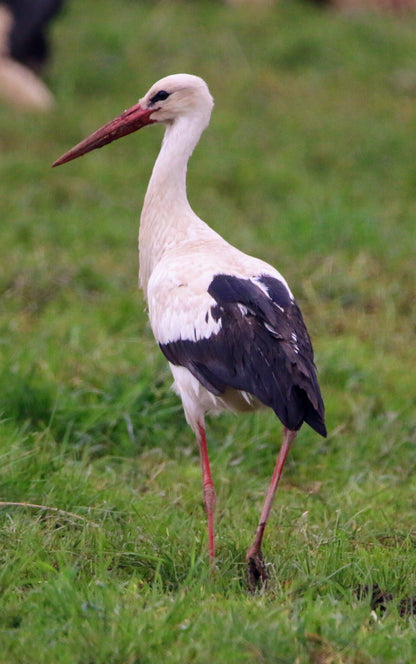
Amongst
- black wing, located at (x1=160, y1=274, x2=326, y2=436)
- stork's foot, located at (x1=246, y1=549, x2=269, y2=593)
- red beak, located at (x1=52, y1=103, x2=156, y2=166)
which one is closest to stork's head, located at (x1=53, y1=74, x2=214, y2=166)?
red beak, located at (x1=52, y1=103, x2=156, y2=166)

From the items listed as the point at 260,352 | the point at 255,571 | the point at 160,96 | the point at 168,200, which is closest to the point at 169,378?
the point at 168,200

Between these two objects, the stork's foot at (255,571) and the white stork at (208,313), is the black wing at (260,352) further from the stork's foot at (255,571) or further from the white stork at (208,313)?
the stork's foot at (255,571)

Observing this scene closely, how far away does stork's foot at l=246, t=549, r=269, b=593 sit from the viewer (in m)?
3.33

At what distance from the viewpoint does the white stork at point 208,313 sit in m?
3.47

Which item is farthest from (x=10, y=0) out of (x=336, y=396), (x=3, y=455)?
(x=3, y=455)

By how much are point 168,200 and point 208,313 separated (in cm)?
79

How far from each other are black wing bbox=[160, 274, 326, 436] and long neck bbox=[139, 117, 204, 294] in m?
0.59

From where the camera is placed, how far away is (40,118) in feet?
30.1

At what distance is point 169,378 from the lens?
16.8ft

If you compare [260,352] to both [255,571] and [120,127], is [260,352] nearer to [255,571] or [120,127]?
[255,571]

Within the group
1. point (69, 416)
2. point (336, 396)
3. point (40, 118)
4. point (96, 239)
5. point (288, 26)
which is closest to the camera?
point (69, 416)

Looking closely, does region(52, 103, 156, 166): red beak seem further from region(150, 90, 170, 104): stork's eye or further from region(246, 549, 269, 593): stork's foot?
region(246, 549, 269, 593): stork's foot

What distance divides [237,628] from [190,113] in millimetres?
2353

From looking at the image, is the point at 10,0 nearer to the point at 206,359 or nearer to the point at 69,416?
the point at 69,416
